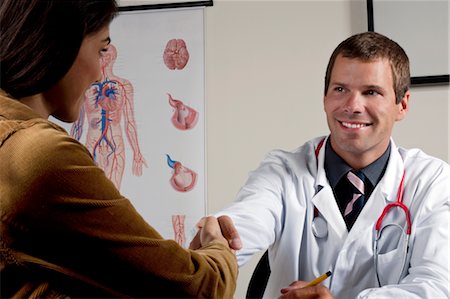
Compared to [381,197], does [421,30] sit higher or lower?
higher

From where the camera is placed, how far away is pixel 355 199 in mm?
1608

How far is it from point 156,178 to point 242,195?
116cm

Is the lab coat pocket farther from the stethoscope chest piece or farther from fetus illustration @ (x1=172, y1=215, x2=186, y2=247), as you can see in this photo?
fetus illustration @ (x1=172, y1=215, x2=186, y2=247)

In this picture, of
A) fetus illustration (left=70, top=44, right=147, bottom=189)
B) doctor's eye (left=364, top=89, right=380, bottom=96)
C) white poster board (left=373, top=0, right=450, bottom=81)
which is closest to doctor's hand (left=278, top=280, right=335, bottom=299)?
doctor's eye (left=364, top=89, right=380, bottom=96)

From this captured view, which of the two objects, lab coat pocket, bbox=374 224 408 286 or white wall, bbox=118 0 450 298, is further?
white wall, bbox=118 0 450 298

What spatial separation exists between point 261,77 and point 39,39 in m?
1.86

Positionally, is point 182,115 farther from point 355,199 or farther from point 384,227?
point 384,227

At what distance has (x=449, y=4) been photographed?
2480 mm

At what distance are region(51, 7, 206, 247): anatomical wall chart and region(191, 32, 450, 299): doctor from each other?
1041mm

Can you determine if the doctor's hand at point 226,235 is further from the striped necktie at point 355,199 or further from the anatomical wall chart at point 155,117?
the anatomical wall chart at point 155,117

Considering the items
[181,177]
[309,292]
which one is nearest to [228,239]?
[309,292]

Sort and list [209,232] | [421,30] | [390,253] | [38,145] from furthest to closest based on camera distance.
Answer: [421,30]
[390,253]
[209,232]
[38,145]

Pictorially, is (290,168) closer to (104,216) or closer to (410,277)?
(410,277)

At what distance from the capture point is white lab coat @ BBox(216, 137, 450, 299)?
1457mm
